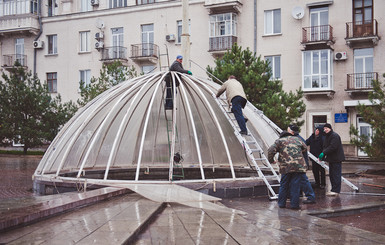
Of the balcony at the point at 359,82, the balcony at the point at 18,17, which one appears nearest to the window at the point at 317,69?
the balcony at the point at 359,82

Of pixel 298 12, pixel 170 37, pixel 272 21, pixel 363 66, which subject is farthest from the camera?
pixel 170 37

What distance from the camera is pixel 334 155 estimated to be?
1070 cm

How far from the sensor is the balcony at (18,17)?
124ft

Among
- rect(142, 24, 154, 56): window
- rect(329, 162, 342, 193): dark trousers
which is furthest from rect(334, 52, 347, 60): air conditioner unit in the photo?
rect(329, 162, 342, 193): dark trousers

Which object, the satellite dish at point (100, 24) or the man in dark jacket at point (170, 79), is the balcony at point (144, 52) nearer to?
the satellite dish at point (100, 24)

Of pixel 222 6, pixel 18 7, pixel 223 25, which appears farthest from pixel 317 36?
pixel 18 7

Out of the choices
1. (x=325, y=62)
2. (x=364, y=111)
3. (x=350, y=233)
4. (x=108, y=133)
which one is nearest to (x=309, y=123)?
(x=325, y=62)

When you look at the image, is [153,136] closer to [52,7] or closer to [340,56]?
[340,56]

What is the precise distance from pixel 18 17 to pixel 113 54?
32.1 feet

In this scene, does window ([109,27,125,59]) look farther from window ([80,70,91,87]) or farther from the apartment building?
window ([80,70,91,87])

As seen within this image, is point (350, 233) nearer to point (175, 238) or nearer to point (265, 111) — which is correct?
point (175, 238)

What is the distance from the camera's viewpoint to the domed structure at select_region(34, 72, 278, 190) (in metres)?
12.5

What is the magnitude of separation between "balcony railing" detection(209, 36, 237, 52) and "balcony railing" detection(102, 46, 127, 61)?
23.7 feet

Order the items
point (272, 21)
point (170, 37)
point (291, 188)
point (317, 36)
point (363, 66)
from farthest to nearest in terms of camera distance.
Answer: point (170, 37) → point (272, 21) → point (317, 36) → point (363, 66) → point (291, 188)
